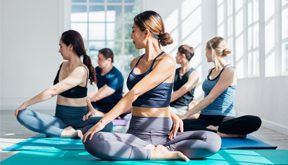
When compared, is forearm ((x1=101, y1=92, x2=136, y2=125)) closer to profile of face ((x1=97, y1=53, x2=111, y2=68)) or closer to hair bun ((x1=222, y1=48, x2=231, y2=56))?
hair bun ((x1=222, y1=48, x2=231, y2=56))

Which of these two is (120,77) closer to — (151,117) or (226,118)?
(226,118)

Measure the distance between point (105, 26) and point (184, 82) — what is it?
514 centimetres

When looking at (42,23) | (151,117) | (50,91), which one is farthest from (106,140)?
(42,23)

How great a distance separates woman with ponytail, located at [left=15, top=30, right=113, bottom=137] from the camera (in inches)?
162

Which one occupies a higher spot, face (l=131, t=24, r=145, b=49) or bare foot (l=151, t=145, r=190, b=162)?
face (l=131, t=24, r=145, b=49)

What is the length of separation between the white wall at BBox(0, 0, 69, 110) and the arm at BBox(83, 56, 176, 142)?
6.93m

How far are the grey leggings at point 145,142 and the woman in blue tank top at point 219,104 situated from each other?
3.20 feet

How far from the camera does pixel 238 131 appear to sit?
3.91m

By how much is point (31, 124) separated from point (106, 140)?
1.55m

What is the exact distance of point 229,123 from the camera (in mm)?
3865

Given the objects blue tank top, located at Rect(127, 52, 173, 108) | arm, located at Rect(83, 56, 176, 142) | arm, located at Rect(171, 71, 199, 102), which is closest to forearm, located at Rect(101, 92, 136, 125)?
arm, located at Rect(83, 56, 176, 142)

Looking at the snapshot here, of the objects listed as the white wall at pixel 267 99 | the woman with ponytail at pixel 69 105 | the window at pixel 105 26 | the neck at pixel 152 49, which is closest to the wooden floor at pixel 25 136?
the white wall at pixel 267 99

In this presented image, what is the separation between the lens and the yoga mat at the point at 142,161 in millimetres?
2797

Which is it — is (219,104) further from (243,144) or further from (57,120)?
(57,120)
